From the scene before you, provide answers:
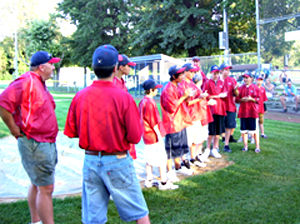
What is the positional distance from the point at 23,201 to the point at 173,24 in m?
22.1

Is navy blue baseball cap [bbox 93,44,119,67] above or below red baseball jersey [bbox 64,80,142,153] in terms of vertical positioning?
above

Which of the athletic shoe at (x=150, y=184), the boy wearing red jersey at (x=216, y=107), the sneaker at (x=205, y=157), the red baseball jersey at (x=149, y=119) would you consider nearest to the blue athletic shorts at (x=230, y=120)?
the boy wearing red jersey at (x=216, y=107)

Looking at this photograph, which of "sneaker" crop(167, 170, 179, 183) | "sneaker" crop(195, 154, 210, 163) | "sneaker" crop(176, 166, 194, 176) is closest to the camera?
"sneaker" crop(167, 170, 179, 183)

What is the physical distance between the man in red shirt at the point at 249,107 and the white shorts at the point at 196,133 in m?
1.37

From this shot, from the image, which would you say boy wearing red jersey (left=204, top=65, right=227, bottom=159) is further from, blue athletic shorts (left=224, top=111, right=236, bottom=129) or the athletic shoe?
the athletic shoe

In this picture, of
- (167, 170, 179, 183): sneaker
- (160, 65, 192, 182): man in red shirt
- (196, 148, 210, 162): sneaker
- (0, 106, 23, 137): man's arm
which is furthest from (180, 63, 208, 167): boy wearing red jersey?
(0, 106, 23, 137): man's arm

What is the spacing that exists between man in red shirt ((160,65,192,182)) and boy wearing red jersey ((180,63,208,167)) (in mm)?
470

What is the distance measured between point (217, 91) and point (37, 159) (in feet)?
16.2

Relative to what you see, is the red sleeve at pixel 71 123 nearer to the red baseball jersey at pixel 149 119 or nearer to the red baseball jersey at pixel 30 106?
the red baseball jersey at pixel 30 106

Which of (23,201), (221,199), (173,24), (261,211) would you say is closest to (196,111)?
Answer: (221,199)

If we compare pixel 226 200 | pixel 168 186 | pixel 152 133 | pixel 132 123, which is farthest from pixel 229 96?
pixel 132 123

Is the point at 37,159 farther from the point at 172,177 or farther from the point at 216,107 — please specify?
the point at 216,107

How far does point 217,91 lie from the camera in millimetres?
7250

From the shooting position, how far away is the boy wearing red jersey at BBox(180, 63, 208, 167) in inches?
246
